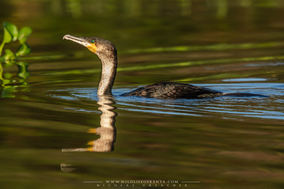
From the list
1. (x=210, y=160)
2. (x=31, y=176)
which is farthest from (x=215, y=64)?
(x=31, y=176)

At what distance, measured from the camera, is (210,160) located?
443 cm

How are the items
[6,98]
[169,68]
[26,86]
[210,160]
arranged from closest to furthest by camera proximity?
[210,160]
[6,98]
[26,86]
[169,68]

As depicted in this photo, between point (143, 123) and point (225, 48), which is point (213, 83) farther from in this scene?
point (225, 48)

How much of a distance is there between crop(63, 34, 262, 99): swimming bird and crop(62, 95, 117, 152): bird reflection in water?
63cm

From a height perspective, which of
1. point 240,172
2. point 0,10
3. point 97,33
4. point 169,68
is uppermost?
point 0,10

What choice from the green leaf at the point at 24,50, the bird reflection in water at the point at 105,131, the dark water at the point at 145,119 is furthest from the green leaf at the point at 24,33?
the bird reflection in water at the point at 105,131

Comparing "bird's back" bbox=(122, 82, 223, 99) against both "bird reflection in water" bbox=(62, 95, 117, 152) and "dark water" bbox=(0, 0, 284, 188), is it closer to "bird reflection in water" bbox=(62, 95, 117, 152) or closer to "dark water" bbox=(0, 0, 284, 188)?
"dark water" bbox=(0, 0, 284, 188)

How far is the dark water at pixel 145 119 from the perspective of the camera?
4105 millimetres

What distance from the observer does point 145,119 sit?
6082mm

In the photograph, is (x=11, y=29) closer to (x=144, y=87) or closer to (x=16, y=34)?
(x=16, y=34)

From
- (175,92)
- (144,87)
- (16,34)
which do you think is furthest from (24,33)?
(175,92)

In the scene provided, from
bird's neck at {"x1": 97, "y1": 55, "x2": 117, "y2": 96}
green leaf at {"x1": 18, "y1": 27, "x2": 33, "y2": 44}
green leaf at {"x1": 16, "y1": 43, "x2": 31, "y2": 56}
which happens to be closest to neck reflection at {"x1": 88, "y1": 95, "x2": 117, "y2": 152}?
bird's neck at {"x1": 97, "y1": 55, "x2": 117, "y2": 96}

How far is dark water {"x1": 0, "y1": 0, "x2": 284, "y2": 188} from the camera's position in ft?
13.5

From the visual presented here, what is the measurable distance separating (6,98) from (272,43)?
29.8 feet
